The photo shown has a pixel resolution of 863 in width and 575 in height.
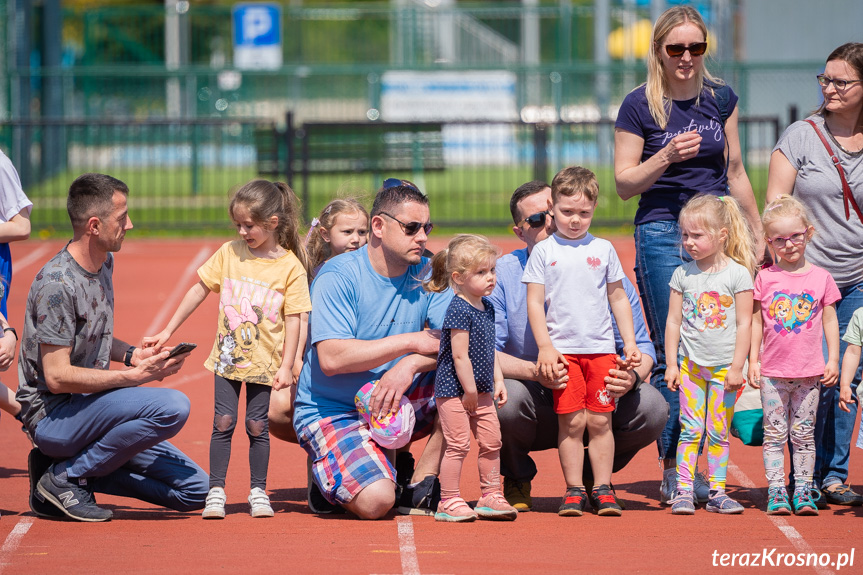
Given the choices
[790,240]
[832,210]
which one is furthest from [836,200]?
[790,240]

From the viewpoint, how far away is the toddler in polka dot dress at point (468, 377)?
17.1ft

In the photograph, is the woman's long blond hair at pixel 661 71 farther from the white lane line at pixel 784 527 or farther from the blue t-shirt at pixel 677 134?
the white lane line at pixel 784 527

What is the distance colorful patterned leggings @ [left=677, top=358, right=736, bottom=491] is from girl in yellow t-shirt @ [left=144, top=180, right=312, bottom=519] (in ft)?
6.12

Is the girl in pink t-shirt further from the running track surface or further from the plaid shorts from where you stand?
the plaid shorts

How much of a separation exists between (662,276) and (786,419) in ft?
3.03

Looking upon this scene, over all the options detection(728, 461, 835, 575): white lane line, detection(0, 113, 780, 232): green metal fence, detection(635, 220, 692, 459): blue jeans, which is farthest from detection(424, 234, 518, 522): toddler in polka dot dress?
detection(0, 113, 780, 232): green metal fence

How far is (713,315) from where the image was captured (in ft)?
17.8

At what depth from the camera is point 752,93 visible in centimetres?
2995

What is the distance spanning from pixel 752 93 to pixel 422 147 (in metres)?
14.8

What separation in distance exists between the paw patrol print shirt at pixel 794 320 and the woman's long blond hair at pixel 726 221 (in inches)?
6.7

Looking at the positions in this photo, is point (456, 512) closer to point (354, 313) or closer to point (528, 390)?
point (528, 390)

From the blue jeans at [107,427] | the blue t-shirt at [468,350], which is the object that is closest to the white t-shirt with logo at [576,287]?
the blue t-shirt at [468,350]

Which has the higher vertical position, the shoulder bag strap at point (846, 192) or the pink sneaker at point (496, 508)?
the shoulder bag strap at point (846, 192)

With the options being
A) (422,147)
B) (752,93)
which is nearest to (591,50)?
(752,93)
